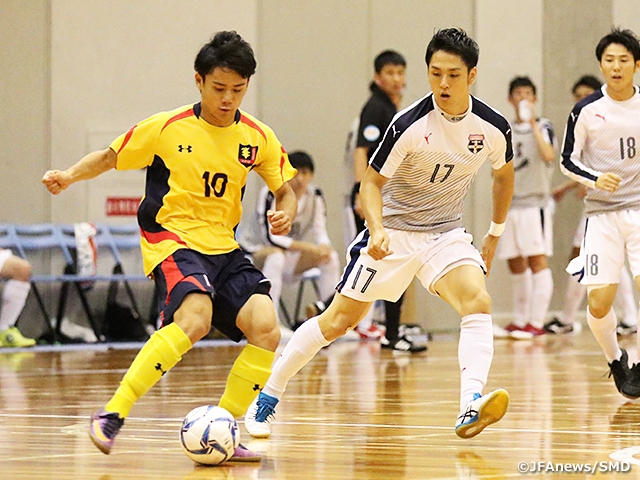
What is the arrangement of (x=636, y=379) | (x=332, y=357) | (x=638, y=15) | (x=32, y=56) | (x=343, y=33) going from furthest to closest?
(x=638, y=15)
(x=343, y=33)
(x=32, y=56)
(x=332, y=357)
(x=636, y=379)

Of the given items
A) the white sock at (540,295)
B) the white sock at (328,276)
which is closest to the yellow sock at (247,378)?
the white sock at (328,276)

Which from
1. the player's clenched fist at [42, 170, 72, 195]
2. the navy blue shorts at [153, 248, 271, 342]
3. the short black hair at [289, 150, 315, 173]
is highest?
the short black hair at [289, 150, 315, 173]

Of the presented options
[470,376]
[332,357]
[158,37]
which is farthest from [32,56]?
[470,376]

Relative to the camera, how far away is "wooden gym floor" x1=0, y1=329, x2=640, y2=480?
12.8ft

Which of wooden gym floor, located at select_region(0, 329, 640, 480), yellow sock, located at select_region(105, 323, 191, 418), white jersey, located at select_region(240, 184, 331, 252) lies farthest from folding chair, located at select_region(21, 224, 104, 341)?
yellow sock, located at select_region(105, 323, 191, 418)

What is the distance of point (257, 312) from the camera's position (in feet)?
14.0

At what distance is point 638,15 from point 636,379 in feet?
26.7

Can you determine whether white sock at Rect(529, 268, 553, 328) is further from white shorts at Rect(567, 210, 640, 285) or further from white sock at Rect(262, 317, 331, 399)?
white sock at Rect(262, 317, 331, 399)

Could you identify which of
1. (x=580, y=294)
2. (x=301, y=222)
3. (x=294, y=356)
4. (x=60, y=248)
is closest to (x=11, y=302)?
(x=60, y=248)

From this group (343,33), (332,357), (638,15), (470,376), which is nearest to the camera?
(470,376)

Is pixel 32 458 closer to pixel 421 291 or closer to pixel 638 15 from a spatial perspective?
pixel 421 291

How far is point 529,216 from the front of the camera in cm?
1098

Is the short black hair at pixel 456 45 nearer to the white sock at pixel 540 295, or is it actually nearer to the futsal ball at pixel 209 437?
the futsal ball at pixel 209 437

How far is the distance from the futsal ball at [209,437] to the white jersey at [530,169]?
7.43 meters
